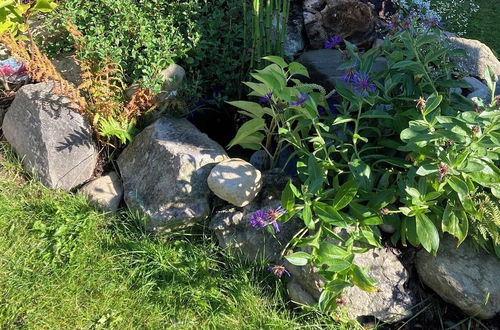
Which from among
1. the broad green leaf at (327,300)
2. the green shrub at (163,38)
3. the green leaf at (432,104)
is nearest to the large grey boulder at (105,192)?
the green shrub at (163,38)

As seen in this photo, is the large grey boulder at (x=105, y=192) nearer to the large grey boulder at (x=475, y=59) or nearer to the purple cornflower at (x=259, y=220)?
the purple cornflower at (x=259, y=220)

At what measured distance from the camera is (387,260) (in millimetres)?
3006

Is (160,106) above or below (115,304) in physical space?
above

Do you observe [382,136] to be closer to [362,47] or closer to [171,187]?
[171,187]

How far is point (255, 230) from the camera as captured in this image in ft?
10.6

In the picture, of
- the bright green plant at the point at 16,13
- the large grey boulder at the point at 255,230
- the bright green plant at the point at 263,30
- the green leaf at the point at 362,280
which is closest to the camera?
the green leaf at the point at 362,280

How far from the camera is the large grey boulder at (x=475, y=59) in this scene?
159 inches

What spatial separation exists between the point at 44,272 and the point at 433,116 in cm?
237

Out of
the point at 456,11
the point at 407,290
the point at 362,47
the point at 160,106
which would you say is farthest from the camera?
the point at 456,11

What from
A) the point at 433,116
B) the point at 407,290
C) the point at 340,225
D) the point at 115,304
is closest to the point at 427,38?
the point at 433,116

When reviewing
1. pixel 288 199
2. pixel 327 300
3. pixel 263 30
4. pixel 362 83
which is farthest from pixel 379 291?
pixel 263 30

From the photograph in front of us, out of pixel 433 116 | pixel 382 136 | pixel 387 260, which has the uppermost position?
pixel 433 116

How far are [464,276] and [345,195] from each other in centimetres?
76

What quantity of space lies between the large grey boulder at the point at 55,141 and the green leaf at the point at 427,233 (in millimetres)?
2191
